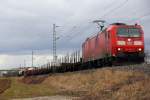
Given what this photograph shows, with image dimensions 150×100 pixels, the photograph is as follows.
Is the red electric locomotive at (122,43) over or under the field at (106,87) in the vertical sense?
over

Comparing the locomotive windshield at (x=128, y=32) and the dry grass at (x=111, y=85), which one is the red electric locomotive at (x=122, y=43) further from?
the dry grass at (x=111, y=85)

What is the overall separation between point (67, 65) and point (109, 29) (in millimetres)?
20875

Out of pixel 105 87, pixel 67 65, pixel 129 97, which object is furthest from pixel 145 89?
pixel 67 65

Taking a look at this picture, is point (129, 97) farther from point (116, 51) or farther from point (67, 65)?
point (67, 65)

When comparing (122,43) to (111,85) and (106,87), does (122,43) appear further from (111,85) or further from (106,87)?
(106,87)

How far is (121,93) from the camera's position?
1969 cm

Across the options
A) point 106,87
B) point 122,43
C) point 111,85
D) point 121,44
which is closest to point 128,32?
point 122,43

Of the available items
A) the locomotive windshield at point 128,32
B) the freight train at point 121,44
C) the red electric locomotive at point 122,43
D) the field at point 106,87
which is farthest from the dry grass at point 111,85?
the locomotive windshield at point 128,32

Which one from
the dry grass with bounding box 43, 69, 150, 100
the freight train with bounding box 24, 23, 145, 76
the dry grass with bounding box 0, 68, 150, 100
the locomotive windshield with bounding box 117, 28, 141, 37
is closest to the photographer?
the dry grass with bounding box 43, 69, 150, 100

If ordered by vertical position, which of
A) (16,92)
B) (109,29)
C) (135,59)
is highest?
(109,29)

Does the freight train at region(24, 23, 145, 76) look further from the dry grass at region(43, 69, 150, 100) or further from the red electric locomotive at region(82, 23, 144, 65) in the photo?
the dry grass at region(43, 69, 150, 100)

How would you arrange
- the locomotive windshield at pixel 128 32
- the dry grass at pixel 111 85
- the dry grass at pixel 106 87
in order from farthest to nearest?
the locomotive windshield at pixel 128 32 < the dry grass at pixel 106 87 < the dry grass at pixel 111 85

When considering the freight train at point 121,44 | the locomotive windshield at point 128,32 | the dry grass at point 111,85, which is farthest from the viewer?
the locomotive windshield at point 128,32

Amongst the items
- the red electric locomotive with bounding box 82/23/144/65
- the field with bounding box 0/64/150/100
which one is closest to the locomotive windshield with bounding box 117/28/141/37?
the red electric locomotive with bounding box 82/23/144/65
